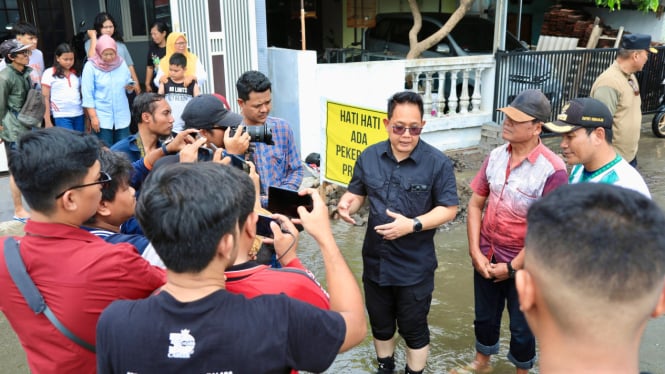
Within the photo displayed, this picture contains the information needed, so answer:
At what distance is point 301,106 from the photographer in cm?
716

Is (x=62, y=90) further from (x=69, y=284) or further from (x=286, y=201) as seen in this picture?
(x=69, y=284)

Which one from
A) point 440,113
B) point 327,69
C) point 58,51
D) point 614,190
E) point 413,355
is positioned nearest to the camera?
point 614,190

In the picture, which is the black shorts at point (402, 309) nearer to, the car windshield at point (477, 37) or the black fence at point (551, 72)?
the black fence at point (551, 72)

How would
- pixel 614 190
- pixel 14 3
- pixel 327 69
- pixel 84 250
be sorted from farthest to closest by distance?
pixel 14 3
pixel 327 69
pixel 84 250
pixel 614 190

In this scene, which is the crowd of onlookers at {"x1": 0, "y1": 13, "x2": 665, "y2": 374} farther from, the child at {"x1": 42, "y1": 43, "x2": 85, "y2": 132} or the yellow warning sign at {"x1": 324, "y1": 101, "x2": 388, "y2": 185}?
the child at {"x1": 42, "y1": 43, "x2": 85, "y2": 132}

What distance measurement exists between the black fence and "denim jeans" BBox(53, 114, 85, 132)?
5.68m

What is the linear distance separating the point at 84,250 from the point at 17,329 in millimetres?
397

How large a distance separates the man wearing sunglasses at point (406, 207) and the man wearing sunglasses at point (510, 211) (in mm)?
281

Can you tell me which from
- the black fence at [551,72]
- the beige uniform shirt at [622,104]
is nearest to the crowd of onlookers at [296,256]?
the beige uniform shirt at [622,104]

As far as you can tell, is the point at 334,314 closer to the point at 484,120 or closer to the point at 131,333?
the point at 131,333

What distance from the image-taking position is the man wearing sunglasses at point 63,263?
1.75 meters

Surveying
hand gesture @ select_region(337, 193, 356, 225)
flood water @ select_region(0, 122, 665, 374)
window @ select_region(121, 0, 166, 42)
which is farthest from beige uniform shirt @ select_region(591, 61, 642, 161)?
window @ select_region(121, 0, 166, 42)

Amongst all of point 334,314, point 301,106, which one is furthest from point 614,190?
point 301,106

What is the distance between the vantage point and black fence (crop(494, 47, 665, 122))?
26.9ft
